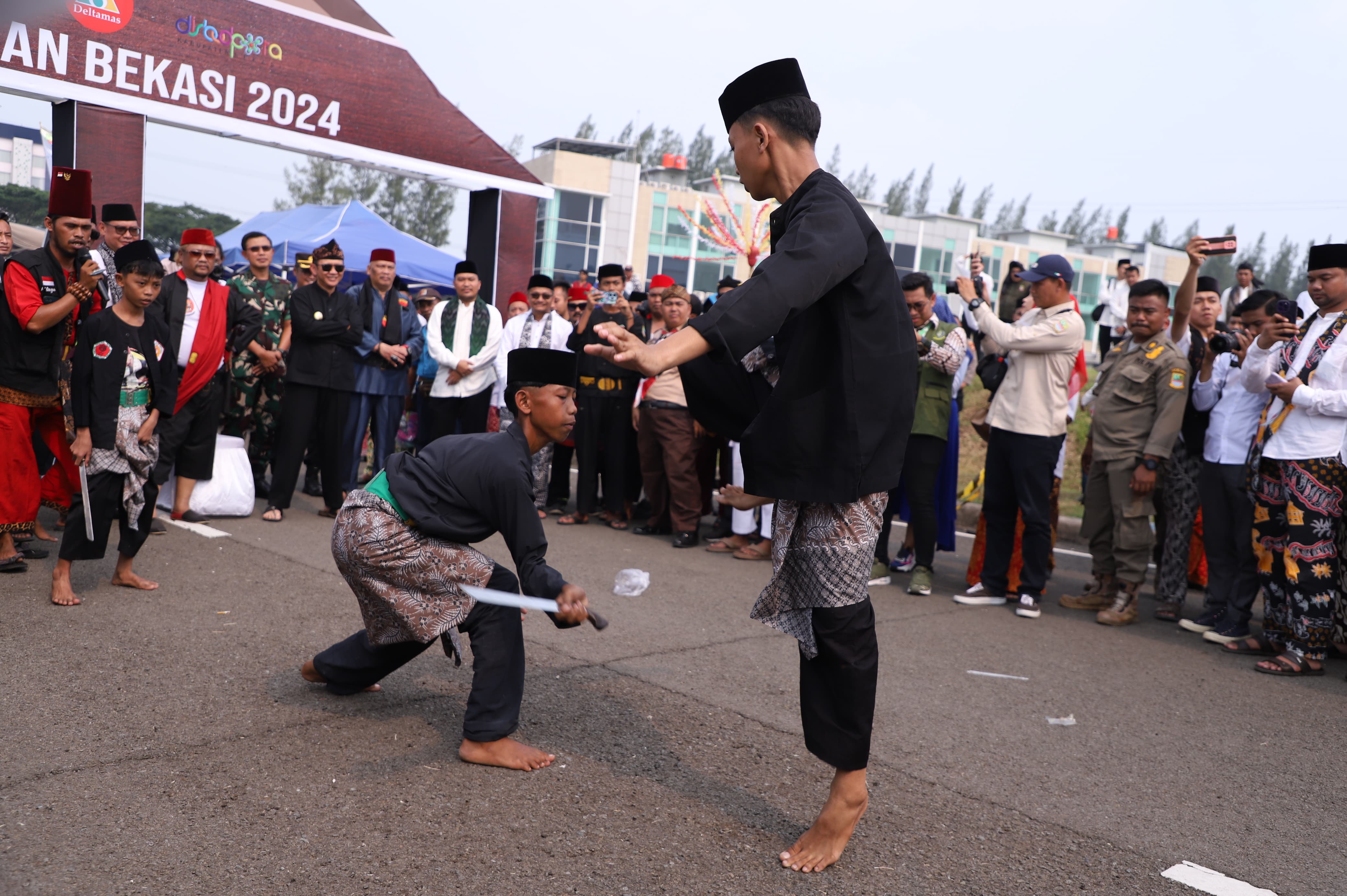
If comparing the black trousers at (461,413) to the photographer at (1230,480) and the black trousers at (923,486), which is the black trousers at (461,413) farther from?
the photographer at (1230,480)

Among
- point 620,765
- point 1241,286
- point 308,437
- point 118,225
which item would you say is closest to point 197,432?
point 308,437

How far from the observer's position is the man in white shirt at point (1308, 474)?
5340 millimetres

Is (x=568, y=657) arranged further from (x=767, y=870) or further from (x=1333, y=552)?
(x=1333, y=552)

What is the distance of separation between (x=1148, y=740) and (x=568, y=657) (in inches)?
98.2

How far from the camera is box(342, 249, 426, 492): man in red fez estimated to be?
350 inches

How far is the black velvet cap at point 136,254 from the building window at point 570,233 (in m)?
36.9

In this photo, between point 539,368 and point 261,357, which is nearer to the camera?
point 539,368

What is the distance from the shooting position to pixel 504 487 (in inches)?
136

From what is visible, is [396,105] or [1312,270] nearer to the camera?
[1312,270]

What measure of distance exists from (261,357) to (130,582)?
10.7 feet

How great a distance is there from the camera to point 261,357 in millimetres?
8344

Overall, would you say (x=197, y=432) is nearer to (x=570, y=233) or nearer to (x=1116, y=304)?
(x=1116, y=304)

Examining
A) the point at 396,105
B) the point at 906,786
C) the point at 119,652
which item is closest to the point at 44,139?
the point at 396,105

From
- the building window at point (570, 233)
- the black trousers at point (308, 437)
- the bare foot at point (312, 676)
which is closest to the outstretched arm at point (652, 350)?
the bare foot at point (312, 676)
